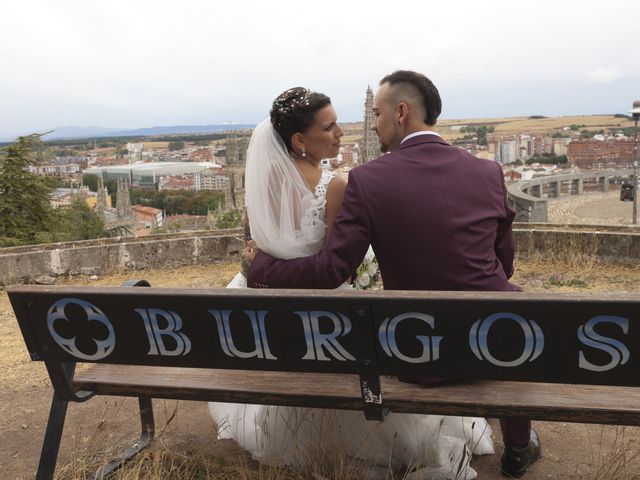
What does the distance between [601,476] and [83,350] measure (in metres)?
2.18

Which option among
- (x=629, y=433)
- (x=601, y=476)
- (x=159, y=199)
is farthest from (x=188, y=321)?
(x=159, y=199)

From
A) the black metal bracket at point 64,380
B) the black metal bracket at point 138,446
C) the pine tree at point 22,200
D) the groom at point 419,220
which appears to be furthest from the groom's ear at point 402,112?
the pine tree at point 22,200

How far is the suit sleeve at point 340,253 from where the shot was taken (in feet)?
7.95

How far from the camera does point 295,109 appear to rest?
3.22 m

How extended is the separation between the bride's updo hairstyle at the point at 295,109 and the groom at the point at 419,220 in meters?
0.67

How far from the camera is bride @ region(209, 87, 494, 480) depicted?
2744mm

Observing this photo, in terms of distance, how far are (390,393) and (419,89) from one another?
133 cm

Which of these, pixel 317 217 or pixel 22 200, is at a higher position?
pixel 317 217

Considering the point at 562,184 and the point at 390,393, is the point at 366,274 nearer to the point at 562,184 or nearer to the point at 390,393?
the point at 390,393

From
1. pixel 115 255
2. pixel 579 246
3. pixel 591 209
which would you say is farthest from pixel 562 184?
pixel 115 255

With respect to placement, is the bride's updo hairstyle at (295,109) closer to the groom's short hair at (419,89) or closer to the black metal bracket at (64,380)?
the groom's short hair at (419,89)

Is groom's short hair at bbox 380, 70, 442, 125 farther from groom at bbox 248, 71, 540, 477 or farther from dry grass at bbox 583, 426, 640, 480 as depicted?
dry grass at bbox 583, 426, 640, 480

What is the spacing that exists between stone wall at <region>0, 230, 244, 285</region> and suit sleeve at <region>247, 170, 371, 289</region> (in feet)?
17.4

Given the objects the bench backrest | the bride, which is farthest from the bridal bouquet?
the bench backrest
